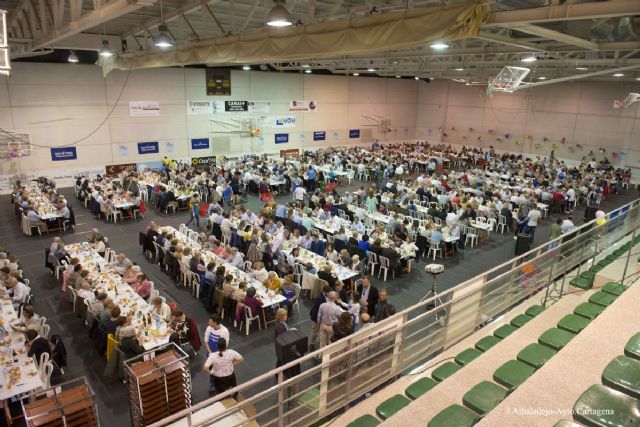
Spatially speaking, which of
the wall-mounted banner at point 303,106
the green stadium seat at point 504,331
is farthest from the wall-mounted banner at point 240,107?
the green stadium seat at point 504,331

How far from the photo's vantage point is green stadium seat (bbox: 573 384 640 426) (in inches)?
138

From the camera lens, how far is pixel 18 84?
69.9 ft

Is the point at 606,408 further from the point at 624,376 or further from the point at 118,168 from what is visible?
the point at 118,168

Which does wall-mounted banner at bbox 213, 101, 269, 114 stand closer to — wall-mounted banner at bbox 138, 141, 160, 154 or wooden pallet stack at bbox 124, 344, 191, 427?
wall-mounted banner at bbox 138, 141, 160, 154

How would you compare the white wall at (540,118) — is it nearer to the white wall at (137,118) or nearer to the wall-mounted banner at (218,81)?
the white wall at (137,118)

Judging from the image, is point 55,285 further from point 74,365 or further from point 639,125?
point 639,125

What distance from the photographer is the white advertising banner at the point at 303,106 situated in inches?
1239

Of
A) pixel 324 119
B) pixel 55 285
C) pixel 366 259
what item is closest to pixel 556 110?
pixel 324 119

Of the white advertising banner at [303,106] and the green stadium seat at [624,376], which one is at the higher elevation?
the white advertising banner at [303,106]

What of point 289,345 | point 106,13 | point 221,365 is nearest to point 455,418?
point 289,345

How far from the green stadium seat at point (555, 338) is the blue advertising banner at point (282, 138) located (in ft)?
86.6

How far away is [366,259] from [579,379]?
8.34 m

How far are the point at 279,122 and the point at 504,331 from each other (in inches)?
1020

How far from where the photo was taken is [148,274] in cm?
1276
